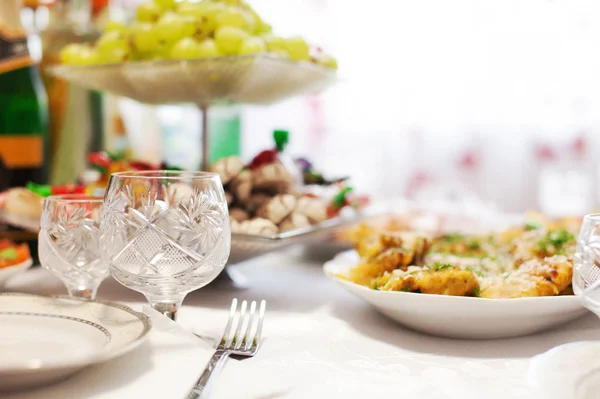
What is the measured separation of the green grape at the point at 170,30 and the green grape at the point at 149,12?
8 cm

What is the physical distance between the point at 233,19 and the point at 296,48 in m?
0.12

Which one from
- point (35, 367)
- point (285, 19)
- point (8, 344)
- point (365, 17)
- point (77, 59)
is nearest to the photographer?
point (35, 367)

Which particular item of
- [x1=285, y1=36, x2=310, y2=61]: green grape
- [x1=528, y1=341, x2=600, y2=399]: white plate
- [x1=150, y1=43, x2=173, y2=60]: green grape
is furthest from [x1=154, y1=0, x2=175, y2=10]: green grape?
[x1=528, y1=341, x2=600, y2=399]: white plate

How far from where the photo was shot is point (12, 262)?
87cm

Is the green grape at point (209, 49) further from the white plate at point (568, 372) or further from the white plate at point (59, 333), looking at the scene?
the white plate at point (568, 372)

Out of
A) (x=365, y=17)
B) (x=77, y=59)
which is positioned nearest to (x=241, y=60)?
(x=77, y=59)

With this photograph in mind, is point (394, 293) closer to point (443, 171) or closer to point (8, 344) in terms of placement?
point (8, 344)

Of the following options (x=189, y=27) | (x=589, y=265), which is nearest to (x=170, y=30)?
(x=189, y=27)

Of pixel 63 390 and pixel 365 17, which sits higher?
pixel 365 17

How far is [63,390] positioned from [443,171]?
103 inches

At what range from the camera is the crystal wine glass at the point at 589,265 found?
1.86 feet

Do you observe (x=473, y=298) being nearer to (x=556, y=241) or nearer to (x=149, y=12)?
(x=556, y=241)

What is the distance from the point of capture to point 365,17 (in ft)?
9.62

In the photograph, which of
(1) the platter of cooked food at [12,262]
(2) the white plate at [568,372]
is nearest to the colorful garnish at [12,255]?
(1) the platter of cooked food at [12,262]
